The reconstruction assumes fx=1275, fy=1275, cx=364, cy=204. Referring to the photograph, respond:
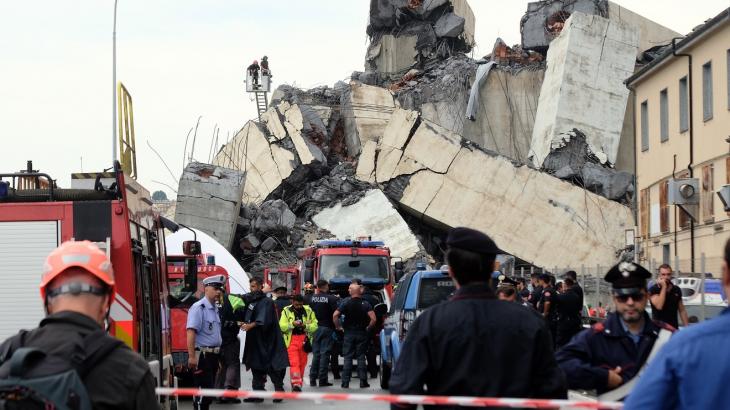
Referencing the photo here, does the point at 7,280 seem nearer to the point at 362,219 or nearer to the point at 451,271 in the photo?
the point at 451,271

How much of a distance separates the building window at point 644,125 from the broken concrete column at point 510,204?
6.94ft

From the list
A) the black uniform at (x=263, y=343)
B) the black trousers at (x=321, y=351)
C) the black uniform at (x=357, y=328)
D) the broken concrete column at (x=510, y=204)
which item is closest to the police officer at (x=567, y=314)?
the black uniform at (x=357, y=328)

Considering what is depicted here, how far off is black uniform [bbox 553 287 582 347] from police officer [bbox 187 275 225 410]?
20.2 ft

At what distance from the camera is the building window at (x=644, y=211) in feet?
119

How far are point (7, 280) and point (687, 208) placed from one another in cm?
Result: 2438

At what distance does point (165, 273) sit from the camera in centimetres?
1355

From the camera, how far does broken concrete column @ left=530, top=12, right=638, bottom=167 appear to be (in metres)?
39.8

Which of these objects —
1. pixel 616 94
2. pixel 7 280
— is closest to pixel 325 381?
pixel 7 280

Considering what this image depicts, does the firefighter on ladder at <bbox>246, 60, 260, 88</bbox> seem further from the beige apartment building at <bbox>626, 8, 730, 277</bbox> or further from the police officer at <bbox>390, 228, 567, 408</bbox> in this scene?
the police officer at <bbox>390, 228, 567, 408</bbox>

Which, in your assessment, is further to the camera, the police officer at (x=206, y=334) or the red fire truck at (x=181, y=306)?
the police officer at (x=206, y=334)

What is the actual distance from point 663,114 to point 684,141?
8.79ft

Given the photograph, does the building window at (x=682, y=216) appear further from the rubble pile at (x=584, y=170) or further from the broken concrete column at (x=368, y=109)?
the broken concrete column at (x=368, y=109)

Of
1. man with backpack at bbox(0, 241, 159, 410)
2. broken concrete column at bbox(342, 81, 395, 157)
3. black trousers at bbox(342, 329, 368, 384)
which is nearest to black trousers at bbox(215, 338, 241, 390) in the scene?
black trousers at bbox(342, 329, 368, 384)

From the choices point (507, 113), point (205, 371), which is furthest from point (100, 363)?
point (507, 113)
